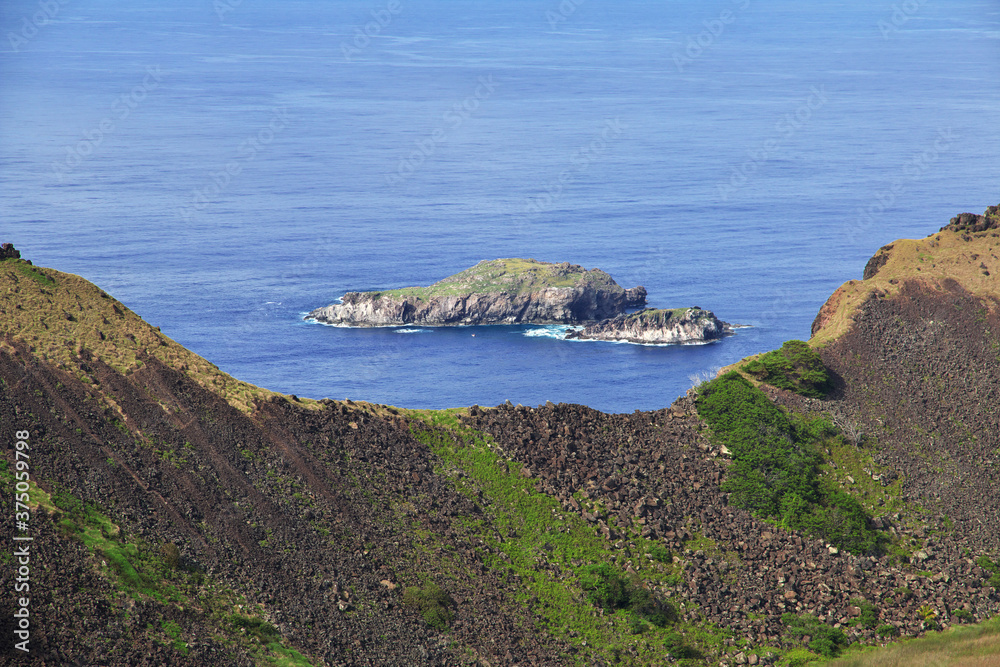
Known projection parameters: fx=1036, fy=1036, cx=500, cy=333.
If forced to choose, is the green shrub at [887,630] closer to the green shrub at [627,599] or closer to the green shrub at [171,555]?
the green shrub at [627,599]

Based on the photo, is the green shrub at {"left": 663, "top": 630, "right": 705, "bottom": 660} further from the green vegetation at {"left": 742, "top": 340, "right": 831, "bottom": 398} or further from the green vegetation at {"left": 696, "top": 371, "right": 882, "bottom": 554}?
the green vegetation at {"left": 742, "top": 340, "right": 831, "bottom": 398}

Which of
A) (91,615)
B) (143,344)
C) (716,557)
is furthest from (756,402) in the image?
Result: (91,615)

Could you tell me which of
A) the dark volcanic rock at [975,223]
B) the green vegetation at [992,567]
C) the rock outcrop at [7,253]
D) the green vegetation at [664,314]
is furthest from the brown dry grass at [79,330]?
the green vegetation at [664,314]

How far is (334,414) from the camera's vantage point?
3219 inches

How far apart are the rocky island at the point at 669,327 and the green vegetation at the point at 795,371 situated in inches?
3848

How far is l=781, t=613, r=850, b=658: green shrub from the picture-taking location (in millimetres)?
67875

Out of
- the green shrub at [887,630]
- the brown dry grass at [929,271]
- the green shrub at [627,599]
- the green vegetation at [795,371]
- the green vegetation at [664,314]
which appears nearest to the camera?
the green shrub at [627,599]

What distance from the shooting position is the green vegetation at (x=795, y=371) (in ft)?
308

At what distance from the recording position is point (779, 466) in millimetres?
83562

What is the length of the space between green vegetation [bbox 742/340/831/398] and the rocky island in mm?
97742

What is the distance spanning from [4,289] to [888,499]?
231 feet

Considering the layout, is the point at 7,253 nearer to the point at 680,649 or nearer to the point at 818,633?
the point at 680,649

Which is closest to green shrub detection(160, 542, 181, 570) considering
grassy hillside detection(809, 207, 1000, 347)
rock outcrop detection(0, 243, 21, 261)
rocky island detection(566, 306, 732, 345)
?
rock outcrop detection(0, 243, 21, 261)

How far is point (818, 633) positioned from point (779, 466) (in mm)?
17171
